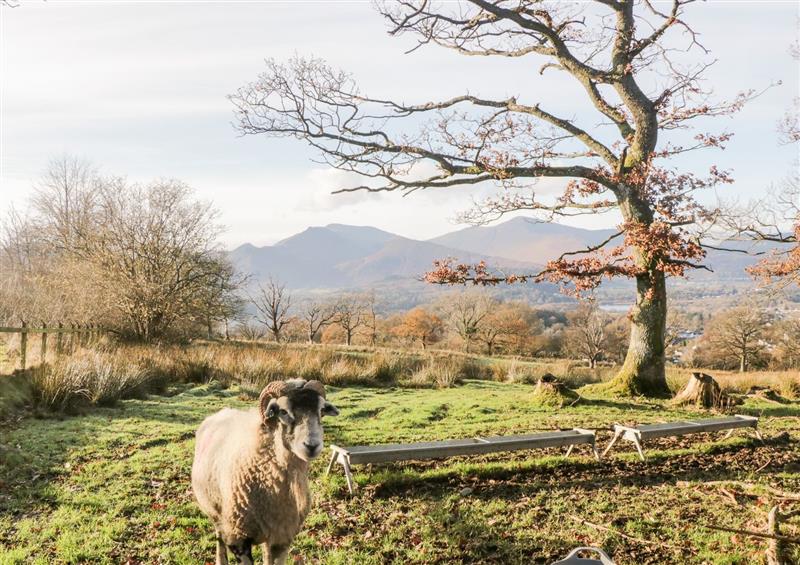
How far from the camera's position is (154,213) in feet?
83.8

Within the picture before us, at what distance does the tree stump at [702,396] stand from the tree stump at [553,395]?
2487 millimetres

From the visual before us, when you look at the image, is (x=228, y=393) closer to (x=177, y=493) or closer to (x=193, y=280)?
(x=177, y=493)

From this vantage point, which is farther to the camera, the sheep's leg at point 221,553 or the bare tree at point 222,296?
the bare tree at point 222,296

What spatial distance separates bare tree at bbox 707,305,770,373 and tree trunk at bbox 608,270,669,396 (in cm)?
3757

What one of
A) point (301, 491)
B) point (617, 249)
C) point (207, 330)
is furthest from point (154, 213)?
point (301, 491)

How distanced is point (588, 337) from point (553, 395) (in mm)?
42066

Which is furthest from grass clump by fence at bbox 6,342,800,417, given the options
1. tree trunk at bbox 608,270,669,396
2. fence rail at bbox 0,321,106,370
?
tree trunk at bbox 608,270,669,396

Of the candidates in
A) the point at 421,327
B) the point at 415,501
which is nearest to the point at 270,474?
the point at 415,501

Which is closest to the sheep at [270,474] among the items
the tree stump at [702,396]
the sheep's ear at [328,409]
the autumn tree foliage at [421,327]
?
the sheep's ear at [328,409]

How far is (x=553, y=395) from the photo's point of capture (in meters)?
12.8

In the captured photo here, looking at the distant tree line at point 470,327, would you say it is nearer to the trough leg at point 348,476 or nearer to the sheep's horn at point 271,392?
the trough leg at point 348,476

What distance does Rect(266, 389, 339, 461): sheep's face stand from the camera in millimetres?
3375

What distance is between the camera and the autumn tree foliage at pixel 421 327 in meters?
67.4

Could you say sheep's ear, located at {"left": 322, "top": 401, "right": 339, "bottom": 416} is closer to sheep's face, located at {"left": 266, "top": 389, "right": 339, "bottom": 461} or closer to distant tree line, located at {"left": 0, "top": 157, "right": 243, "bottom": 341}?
sheep's face, located at {"left": 266, "top": 389, "right": 339, "bottom": 461}
